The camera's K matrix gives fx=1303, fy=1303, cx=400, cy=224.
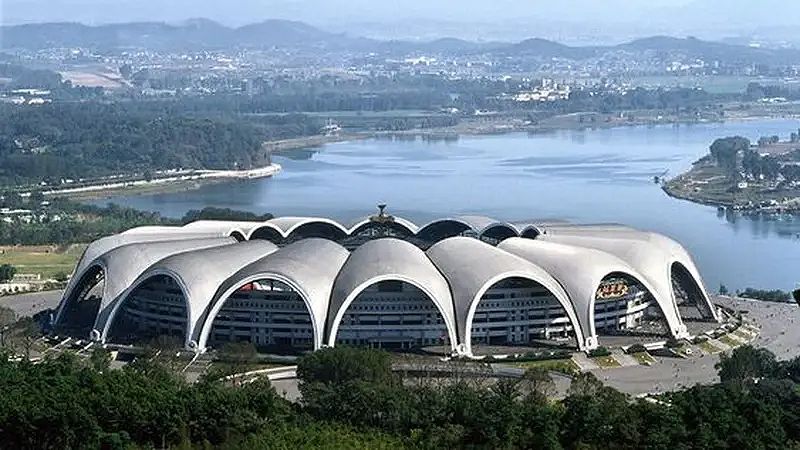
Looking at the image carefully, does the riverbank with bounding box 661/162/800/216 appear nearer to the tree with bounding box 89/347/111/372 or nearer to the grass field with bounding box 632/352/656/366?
the grass field with bounding box 632/352/656/366

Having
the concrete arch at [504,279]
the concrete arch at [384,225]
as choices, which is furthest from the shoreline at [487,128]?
the concrete arch at [504,279]

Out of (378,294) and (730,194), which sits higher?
(378,294)

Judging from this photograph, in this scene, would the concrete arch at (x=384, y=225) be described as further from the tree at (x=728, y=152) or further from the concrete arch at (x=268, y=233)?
the tree at (x=728, y=152)

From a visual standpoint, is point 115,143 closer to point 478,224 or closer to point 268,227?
point 268,227

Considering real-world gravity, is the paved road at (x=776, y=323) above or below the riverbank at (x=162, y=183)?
above

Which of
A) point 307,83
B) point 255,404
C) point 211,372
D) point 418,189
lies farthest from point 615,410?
point 307,83

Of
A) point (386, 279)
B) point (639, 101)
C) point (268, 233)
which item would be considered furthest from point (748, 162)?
point (639, 101)
